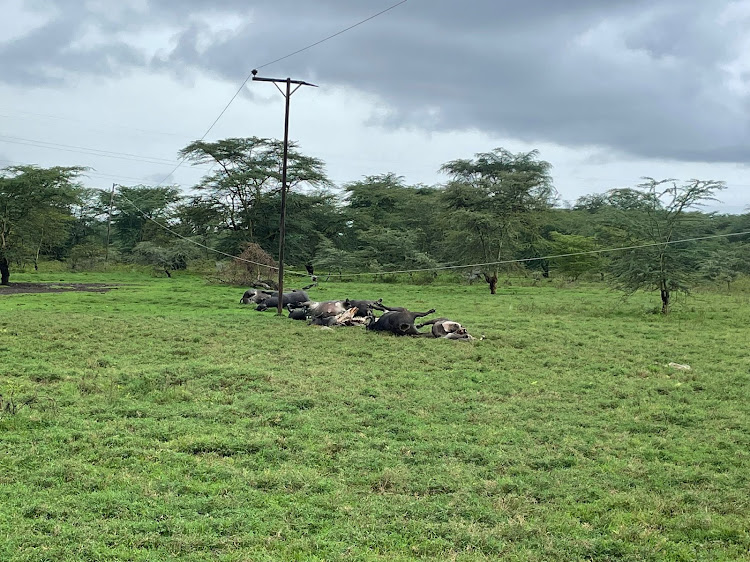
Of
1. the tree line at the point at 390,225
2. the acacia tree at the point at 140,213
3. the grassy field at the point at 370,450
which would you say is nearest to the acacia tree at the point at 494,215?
the tree line at the point at 390,225

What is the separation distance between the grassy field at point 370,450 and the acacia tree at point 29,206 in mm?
19913

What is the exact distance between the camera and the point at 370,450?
577 cm

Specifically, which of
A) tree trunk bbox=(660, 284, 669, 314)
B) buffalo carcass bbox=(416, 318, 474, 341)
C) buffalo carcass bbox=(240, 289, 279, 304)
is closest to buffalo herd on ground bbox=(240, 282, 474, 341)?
buffalo carcass bbox=(416, 318, 474, 341)

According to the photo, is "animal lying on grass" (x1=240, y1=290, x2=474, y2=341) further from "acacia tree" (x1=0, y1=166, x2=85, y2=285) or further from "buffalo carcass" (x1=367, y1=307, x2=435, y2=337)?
"acacia tree" (x1=0, y1=166, x2=85, y2=285)

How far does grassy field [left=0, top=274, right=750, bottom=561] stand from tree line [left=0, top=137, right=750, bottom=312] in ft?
27.4

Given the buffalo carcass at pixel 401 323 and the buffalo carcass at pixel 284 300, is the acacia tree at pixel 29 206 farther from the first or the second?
the buffalo carcass at pixel 401 323

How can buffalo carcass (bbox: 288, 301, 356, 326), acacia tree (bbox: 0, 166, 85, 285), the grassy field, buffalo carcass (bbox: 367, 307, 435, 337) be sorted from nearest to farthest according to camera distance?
the grassy field < buffalo carcass (bbox: 367, 307, 435, 337) < buffalo carcass (bbox: 288, 301, 356, 326) < acacia tree (bbox: 0, 166, 85, 285)

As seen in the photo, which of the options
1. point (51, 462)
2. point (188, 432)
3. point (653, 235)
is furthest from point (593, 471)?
point (653, 235)

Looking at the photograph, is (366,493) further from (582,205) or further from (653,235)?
(582,205)

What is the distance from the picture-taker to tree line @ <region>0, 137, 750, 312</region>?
19.2m

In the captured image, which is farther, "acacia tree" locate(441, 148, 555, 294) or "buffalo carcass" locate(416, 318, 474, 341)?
"acacia tree" locate(441, 148, 555, 294)

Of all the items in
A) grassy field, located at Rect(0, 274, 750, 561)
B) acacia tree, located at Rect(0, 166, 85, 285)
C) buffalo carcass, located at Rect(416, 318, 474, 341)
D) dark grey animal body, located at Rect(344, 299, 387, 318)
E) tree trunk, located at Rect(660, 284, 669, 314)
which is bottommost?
grassy field, located at Rect(0, 274, 750, 561)

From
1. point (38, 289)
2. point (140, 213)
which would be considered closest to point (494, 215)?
point (38, 289)

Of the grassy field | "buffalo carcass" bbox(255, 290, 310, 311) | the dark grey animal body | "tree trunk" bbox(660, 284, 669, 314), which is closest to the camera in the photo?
the grassy field
